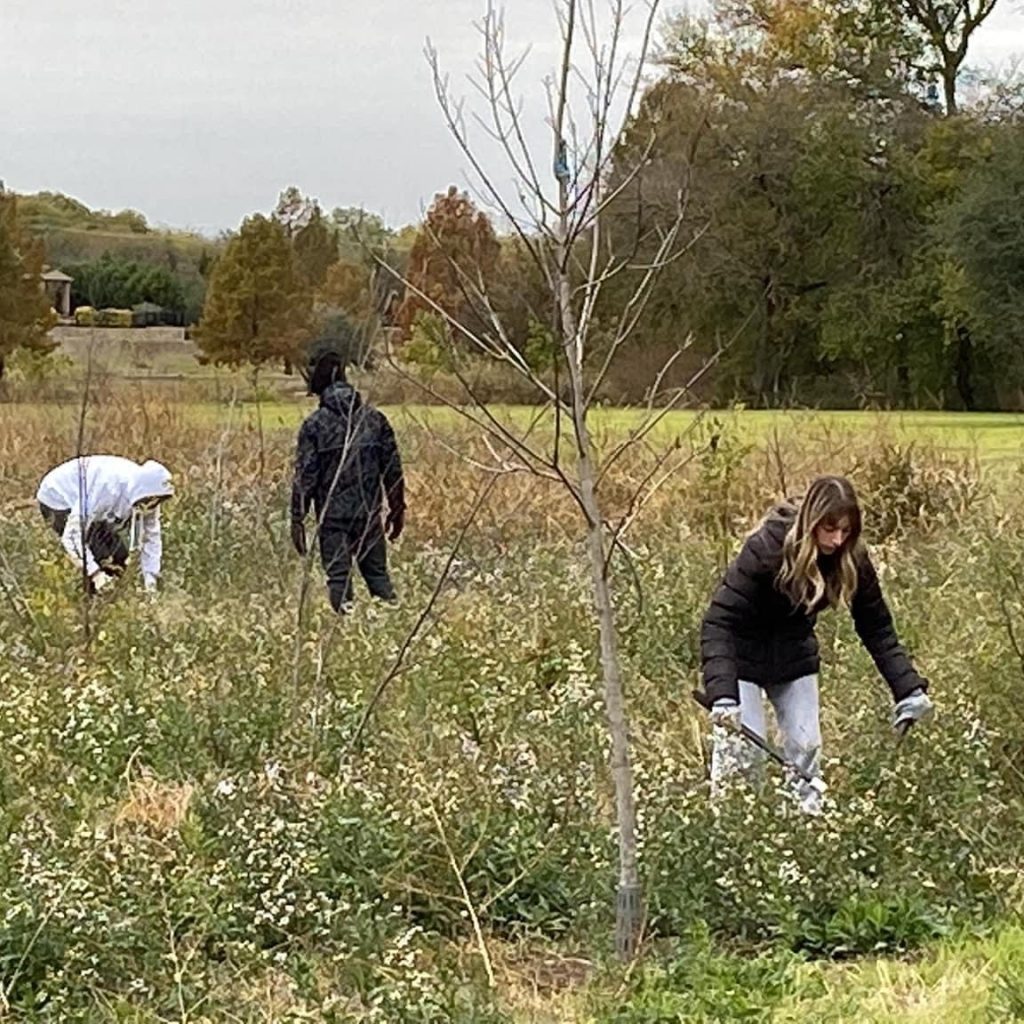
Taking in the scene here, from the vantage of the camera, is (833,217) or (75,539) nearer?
(75,539)

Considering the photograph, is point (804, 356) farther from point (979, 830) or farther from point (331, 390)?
point (979, 830)

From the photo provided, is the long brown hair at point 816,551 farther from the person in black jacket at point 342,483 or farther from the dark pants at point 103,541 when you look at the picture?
the dark pants at point 103,541

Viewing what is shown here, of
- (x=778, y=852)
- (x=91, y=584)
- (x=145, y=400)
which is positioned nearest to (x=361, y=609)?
(x=91, y=584)

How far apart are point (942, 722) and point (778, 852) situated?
132 cm

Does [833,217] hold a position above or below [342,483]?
above

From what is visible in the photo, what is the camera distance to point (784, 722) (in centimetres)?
612

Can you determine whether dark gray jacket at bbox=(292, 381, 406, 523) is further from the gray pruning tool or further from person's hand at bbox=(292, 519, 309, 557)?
the gray pruning tool

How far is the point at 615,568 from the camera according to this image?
32.1 feet

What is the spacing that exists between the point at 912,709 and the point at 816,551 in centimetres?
60

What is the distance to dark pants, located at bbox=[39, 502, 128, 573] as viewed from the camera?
30.0 ft

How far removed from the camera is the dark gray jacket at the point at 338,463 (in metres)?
9.41

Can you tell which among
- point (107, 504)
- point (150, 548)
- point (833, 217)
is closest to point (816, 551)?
point (107, 504)

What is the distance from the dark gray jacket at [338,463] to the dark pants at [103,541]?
91 cm

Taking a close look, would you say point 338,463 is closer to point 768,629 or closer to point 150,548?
point 150,548
